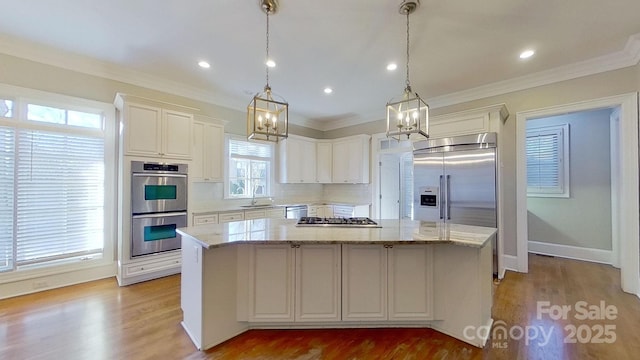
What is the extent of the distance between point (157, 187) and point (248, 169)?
1997 mm

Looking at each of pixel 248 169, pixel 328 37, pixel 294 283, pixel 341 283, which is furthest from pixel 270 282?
pixel 248 169

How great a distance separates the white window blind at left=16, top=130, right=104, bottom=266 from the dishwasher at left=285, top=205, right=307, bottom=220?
9.87 ft

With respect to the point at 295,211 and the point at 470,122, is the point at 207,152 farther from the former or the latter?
the point at 470,122

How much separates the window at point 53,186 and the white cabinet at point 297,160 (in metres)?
3.01

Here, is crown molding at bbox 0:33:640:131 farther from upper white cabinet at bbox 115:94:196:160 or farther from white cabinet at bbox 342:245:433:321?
white cabinet at bbox 342:245:433:321

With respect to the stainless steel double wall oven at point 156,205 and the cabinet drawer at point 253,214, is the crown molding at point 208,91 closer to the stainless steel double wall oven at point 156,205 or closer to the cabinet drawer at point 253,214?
the stainless steel double wall oven at point 156,205

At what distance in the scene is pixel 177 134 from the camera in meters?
3.96

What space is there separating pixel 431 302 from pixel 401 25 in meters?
2.66

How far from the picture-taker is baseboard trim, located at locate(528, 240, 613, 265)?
454cm

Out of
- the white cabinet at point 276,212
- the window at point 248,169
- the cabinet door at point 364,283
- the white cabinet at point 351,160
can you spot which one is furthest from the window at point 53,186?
the white cabinet at point 351,160

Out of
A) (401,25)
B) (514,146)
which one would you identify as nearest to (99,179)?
(401,25)

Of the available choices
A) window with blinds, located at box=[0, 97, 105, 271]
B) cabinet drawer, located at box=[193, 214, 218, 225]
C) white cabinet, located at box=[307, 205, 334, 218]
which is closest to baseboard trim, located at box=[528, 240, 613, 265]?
white cabinet, located at box=[307, 205, 334, 218]

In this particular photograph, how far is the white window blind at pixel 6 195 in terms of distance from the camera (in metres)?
3.11

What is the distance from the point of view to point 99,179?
12.4 ft
